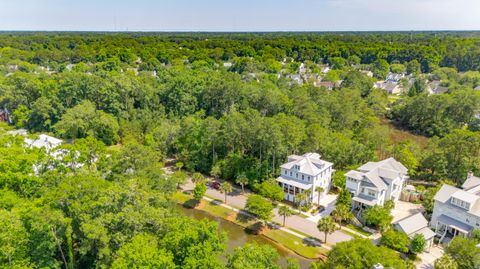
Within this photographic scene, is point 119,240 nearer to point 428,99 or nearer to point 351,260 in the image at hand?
point 351,260

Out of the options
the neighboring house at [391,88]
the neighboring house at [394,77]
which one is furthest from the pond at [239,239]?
the neighboring house at [394,77]

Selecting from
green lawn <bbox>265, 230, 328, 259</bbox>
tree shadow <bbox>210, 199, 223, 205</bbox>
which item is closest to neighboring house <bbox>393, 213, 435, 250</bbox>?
green lawn <bbox>265, 230, 328, 259</bbox>

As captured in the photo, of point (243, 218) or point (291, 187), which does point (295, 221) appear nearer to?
point (291, 187)

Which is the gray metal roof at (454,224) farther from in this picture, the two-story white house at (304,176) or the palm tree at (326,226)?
the two-story white house at (304,176)

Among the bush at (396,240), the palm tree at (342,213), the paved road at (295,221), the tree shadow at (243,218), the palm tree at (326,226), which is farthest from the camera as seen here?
the tree shadow at (243,218)

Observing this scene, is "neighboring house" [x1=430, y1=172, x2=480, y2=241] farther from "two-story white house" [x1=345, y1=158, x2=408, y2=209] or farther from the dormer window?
"two-story white house" [x1=345, y1=158, x2=408, y2=209]

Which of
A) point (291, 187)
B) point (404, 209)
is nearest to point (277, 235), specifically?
point (291, 187)
